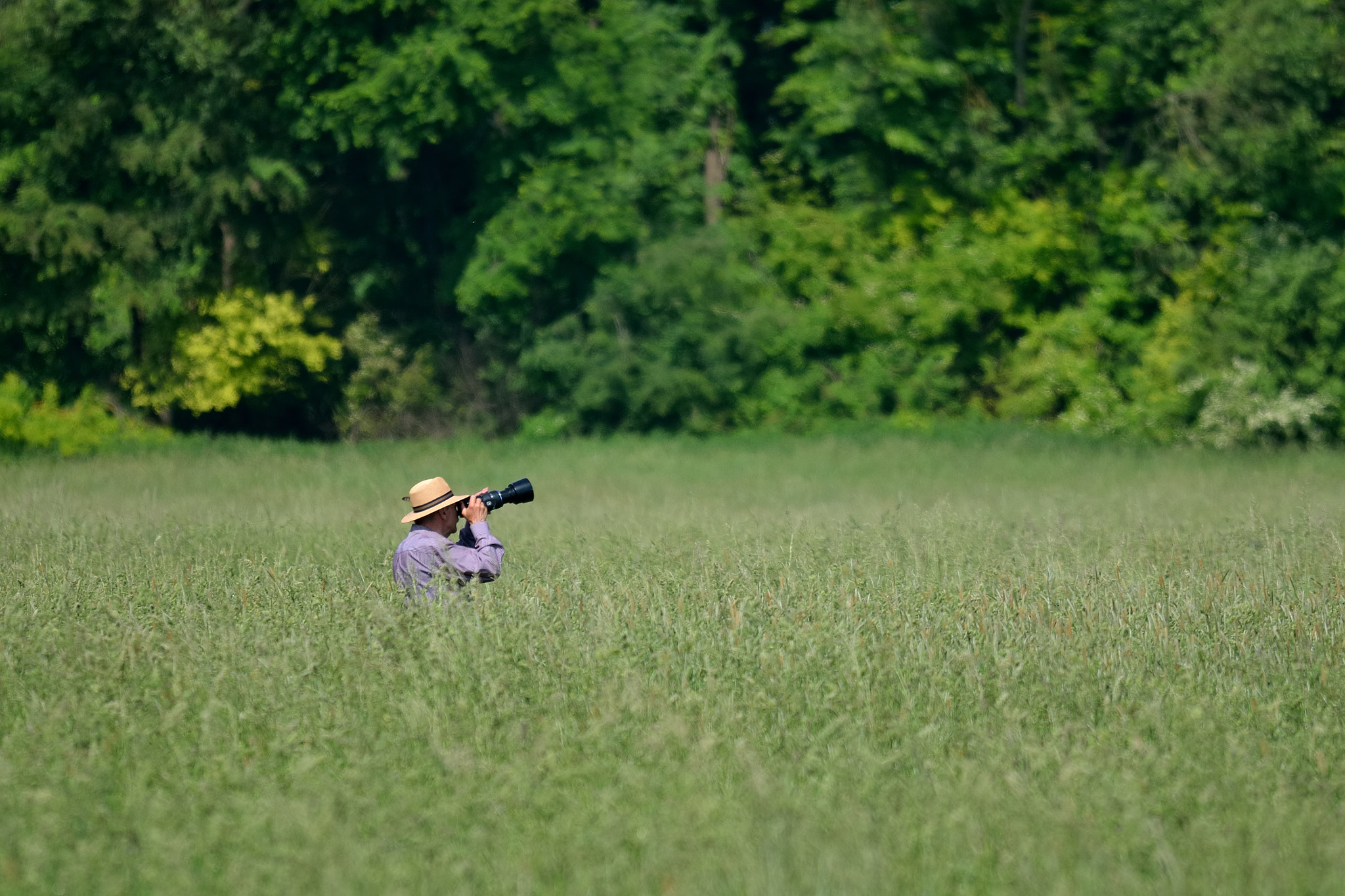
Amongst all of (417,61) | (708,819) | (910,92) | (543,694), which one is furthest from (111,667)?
(910,92)

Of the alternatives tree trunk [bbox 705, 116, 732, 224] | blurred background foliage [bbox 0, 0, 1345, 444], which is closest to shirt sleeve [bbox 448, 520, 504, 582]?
blurred background foliage [bbox 0, 0, 1345, 444]

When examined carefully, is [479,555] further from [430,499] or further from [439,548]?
[430,499]

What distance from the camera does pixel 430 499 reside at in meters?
7.31

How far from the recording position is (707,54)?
2923 centimetres

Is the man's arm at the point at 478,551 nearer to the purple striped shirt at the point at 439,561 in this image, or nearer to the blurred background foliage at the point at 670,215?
the purple striped shirt at the point at 439,561

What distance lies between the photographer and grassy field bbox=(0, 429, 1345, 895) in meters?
4.56

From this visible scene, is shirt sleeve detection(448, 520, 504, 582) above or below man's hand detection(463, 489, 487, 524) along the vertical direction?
below

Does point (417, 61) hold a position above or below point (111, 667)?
above

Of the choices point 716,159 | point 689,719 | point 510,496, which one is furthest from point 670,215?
point 689,719

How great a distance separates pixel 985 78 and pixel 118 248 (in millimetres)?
16434

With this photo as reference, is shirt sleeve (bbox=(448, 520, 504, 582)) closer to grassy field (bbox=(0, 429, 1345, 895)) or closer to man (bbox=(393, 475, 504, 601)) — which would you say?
man (bbox=(393, 475, 504, 601))

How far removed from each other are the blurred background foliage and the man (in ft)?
59.3

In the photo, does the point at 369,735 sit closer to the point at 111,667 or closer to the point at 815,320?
the point at 111,667

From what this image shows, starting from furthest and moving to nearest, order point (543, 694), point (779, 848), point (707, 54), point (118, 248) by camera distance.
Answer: point (707, 54)
point (118, 248)
point (543, 694)
point (779, 848)
